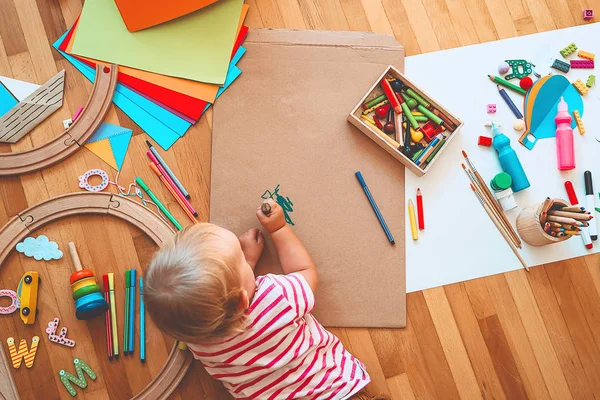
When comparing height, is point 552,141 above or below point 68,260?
below

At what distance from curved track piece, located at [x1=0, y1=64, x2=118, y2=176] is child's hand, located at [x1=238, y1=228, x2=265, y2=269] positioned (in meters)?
0.39

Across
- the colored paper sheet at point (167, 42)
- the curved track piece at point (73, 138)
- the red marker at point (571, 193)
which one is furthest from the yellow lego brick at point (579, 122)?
the curved track piece at point (73, 138)

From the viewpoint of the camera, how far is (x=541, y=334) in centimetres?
101

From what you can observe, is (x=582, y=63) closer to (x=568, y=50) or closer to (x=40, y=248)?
(x=568, y=50)

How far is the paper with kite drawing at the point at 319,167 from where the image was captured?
0.98m

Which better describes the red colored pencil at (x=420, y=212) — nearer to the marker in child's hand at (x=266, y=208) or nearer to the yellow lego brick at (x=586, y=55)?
the marker in child's hand at (x=266, y=208)

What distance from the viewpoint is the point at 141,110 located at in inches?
39.1

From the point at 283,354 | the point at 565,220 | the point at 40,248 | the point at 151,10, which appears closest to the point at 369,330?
the point at 283,354

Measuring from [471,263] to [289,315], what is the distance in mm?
429

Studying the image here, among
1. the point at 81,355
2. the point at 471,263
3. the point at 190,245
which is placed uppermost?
the point at 190,245

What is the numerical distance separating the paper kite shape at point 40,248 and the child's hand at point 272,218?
41 centimetres

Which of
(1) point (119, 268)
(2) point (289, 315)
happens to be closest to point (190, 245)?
(2) point (289, 315)

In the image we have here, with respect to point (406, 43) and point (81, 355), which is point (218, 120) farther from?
point (81, 355)

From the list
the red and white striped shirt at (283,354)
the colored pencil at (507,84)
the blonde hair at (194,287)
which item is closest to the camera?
the blonde hair at (194,287)
